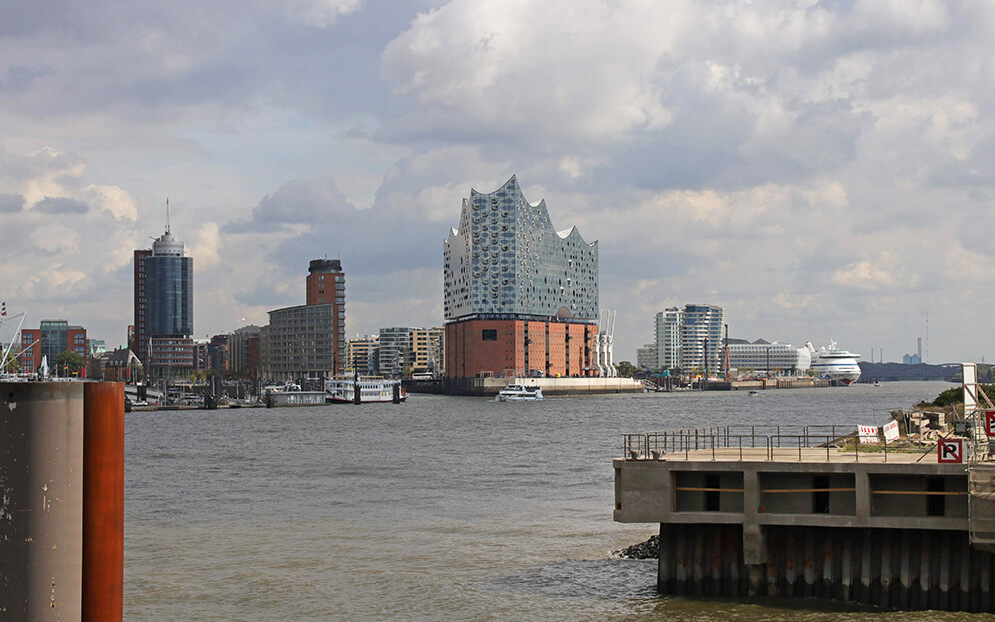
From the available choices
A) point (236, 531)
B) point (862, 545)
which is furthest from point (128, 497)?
point (862, 545)

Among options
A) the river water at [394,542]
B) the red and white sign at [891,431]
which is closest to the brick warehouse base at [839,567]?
the river water at [394,542]

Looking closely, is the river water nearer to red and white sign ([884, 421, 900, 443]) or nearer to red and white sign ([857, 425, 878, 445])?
red and white sign ([857, 425, 878, 445])

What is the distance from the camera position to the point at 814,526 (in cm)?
2508

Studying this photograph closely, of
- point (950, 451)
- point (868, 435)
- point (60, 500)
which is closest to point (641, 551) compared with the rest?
point (868, 435)

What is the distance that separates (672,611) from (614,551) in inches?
370

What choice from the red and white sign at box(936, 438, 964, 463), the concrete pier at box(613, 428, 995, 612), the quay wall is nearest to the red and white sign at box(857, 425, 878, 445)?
the concrete pier at box(613, 428, 995, 612)

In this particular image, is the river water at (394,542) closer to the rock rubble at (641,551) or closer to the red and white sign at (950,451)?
the rock rubble at (641,551)

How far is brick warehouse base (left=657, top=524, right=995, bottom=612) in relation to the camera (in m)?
24.0

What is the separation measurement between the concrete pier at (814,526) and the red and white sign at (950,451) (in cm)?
29

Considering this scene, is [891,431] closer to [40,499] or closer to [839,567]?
[839,567]

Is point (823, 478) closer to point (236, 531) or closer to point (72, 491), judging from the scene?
point (72, 491)

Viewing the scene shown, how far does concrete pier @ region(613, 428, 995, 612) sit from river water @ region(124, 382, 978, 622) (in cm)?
67

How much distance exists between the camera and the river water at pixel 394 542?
28.1 meters

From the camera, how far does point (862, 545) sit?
24938mm
